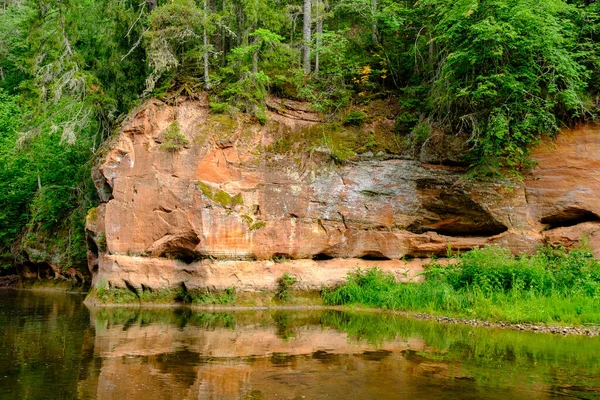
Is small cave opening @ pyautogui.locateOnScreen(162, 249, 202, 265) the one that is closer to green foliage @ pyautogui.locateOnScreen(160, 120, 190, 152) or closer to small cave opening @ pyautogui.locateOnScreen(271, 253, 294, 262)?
small cave opening @ pyautogui.locateOnScreen(271, 253, 294, 262)

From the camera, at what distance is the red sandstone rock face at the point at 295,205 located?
1867cm

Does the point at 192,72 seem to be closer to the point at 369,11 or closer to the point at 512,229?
the point at 369,11

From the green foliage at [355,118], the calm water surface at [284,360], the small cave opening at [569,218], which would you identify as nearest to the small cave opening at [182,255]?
the calm water surface at [284,360]

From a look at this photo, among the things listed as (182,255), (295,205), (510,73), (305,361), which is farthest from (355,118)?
(305,361)

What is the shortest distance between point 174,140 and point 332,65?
7167mm

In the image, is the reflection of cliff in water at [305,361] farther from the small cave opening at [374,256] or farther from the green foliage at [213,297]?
the small cave opening at [374,256]

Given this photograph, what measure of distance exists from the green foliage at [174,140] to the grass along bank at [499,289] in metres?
7.39

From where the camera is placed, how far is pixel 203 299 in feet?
60.5

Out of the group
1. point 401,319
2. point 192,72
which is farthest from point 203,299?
point 192,72

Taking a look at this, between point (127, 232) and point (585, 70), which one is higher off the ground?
point (585, 70)

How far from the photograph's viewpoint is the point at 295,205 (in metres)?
19.8

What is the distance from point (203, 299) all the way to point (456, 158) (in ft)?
32.8

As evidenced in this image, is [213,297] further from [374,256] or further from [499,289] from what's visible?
[499,289]

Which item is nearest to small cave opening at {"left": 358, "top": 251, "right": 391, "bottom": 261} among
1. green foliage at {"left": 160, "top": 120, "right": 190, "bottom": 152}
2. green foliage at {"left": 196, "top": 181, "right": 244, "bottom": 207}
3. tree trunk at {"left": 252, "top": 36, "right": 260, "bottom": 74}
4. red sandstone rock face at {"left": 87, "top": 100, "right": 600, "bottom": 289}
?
red sandstone rock face at {"left": 87, "top": 100, "right": 600, "bottom": 289}
